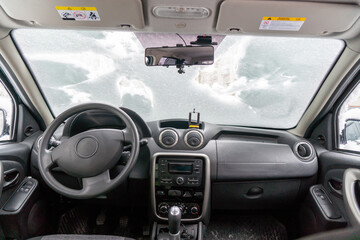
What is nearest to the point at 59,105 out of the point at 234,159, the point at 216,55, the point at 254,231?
the point at 216,55

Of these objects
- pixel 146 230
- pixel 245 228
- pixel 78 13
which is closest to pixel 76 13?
pixel 78 13

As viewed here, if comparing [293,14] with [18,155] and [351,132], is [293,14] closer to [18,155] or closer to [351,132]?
[351,132]

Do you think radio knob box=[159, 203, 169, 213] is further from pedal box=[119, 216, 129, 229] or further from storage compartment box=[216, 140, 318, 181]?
pedal box=[119, 216, 129, 229]

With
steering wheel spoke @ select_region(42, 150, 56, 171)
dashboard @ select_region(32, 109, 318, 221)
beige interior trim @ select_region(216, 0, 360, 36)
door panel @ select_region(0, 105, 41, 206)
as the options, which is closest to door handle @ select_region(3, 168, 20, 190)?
door panel @ select_region(0, 105, 41, 206)

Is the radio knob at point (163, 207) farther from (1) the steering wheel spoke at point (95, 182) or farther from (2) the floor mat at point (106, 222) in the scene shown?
(1) the steering wheel spoke at point (95, 182)

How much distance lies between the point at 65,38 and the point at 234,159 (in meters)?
1.85

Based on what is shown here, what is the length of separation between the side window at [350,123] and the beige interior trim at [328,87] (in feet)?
0.51

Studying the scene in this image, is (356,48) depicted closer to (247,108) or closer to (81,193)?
(247,108)

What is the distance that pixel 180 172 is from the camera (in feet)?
6.36

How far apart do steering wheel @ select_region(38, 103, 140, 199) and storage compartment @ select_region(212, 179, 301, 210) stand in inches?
36.0

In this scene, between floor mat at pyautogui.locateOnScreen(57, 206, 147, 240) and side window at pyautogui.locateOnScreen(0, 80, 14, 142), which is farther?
floor mat at pyautogui.locateOnScreen(57, 206, 147, 240)

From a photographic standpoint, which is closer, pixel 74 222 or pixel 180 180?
pixel 180 180

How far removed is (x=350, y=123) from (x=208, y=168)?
1.30 metres

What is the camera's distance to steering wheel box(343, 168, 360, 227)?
103cm
